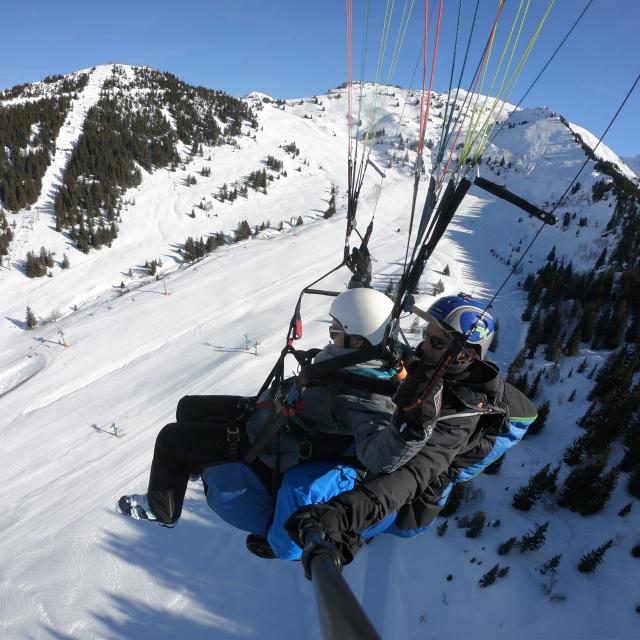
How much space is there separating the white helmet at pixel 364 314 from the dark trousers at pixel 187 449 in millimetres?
1308

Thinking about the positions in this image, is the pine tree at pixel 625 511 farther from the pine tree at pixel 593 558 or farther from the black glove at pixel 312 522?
the black glove at pixel 312 522

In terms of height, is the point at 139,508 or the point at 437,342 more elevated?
the point at 437,342

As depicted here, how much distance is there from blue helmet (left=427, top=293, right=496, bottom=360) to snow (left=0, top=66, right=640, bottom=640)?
18.1 feet

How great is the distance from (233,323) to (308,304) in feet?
9.93

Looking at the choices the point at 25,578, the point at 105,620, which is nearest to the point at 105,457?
the point at 25,578

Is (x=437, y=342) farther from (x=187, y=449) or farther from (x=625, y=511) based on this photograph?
(x=625, y=511)

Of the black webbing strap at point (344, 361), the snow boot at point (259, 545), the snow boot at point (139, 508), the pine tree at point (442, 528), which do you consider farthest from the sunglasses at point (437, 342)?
the pine tree at point (442, 528)

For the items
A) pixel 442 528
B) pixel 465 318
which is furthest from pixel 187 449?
pixel 442 528

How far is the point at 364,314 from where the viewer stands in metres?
2.95

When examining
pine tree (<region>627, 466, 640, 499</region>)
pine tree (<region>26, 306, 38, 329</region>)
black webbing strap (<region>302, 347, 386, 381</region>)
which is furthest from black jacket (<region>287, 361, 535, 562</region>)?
pine tree (<region>26, 306, 38, 329</region>)

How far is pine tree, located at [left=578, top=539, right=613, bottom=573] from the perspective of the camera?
589 cm

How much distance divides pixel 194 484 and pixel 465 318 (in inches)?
317

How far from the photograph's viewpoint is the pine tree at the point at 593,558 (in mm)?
5895

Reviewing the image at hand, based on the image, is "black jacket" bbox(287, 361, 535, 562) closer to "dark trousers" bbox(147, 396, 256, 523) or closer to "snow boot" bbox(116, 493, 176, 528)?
"dark trousers" bbox(147, 396, 256, 523)
